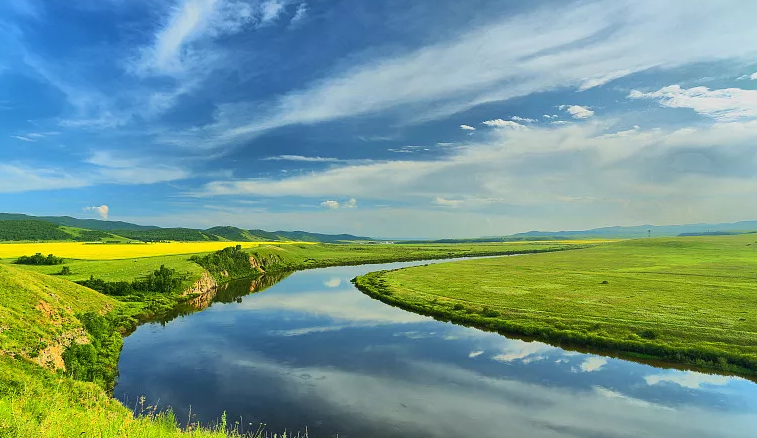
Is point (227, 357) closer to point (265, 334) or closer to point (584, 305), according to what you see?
point (265, 334)

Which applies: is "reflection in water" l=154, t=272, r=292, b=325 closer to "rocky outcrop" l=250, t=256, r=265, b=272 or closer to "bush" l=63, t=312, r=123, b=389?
"rocky outcrop" l=250, t=256, r=265, b=272

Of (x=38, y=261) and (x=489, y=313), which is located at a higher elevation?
(x=38, y=261)

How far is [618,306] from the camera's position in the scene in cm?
5175

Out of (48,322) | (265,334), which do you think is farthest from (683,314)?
(48,322)

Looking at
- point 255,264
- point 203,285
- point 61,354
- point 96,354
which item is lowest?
point 203,285

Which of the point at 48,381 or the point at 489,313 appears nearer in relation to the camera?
the point at 48,381

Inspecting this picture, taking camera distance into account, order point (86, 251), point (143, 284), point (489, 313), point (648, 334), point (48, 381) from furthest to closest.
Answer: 1. point (86, 251)
2. point (143, 284)
3. point (489, 313)
4. point (648, 334)
5. point (48, 381)

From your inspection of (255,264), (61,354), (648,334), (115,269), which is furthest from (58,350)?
(255,264)

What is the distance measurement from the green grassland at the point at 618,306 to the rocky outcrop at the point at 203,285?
33.0 metres

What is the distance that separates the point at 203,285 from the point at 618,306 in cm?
7588

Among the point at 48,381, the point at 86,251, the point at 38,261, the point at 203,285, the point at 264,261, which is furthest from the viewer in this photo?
the point at 264,261

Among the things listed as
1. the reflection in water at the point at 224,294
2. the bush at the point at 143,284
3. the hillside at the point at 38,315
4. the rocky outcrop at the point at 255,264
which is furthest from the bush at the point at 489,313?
the rocky outcrop at the point at 255,264

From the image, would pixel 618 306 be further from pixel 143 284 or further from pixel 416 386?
pixel 143 284

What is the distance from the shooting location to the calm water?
2459 centimetres
